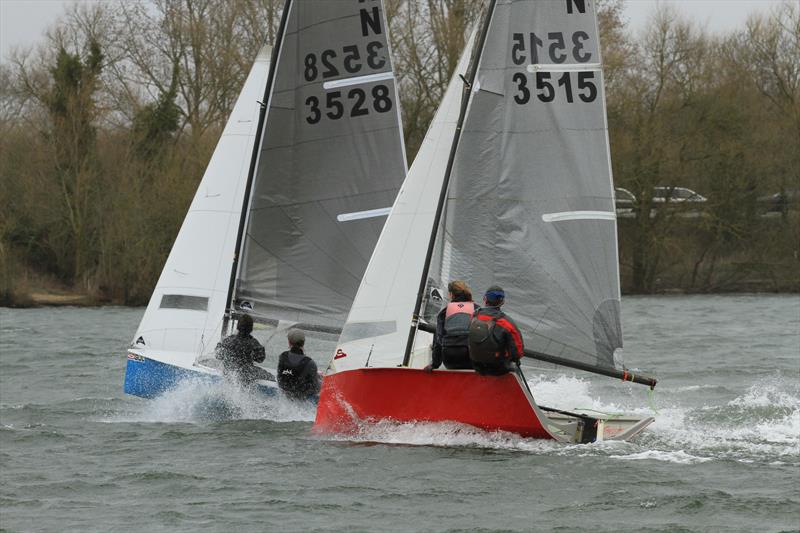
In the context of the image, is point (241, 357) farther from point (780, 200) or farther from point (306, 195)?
point (780, 200)

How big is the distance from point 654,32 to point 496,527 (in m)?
33.4

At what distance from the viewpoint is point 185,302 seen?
49.3 feet

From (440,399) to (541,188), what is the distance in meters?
2.05

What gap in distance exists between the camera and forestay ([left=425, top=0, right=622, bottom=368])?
1168cm

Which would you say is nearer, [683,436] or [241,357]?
[683,436]

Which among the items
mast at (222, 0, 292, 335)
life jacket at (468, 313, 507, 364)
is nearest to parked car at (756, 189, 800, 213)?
mast at (222, 0, 292, 335)

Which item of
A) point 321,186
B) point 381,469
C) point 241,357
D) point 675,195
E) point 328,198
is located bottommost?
point 381,469

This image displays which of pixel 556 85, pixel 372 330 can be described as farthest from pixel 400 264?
pixel 556 85

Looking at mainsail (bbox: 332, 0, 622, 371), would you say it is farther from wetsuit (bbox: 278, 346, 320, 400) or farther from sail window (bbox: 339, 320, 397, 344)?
wetsuit (bbox: 278, 346, 320, 400)

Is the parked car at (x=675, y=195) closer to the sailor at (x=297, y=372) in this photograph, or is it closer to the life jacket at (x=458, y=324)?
the sailor at (x=297, y=372)

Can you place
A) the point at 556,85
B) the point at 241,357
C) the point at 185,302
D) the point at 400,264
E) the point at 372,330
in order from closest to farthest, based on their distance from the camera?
the point at 556,85 < the point at 372,330 < the point at 400,264 < the point at 241,357 < the point at 185,302

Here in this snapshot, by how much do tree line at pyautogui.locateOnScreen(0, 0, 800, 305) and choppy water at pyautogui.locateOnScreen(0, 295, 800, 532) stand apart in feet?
66.4

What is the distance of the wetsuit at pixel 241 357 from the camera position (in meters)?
13.6

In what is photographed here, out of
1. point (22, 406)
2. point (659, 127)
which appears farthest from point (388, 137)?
point (659, 127)
